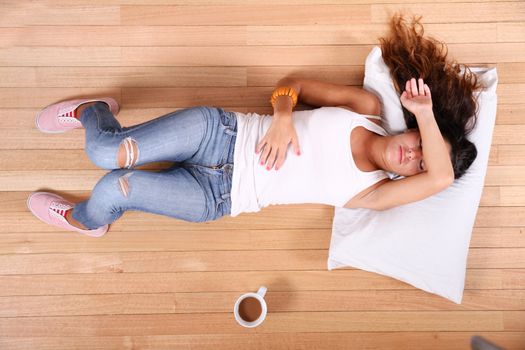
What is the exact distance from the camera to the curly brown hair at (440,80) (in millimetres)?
1741

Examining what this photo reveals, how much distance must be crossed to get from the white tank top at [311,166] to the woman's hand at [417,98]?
0.16m

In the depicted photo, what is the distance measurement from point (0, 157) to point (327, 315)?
69.2 inches

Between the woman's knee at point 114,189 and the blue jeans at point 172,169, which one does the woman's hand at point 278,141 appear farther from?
the woman's knee at point 114,189

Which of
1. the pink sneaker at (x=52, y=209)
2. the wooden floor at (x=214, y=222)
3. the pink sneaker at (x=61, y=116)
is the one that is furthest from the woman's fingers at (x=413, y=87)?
the pink sneaker at (x=52, y=209)

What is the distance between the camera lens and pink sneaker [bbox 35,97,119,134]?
1.91m

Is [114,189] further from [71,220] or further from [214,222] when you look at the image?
[214,222]

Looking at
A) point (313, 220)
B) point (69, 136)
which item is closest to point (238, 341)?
point (313, 220)

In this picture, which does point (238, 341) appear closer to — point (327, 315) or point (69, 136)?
point (327, 315)

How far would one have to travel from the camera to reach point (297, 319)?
202 centimetres

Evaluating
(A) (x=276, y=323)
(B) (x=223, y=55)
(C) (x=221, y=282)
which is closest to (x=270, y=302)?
(A) (x=276, y=323)

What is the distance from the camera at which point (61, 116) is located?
191 centimetres

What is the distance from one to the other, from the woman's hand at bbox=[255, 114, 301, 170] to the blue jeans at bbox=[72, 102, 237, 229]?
0.16 metres

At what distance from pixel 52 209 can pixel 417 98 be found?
1.68 meters

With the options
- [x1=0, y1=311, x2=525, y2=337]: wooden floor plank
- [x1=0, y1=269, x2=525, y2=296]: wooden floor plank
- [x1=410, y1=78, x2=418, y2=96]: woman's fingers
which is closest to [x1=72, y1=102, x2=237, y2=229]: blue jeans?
[x1=0, y1=269, x2=525, y2=296]: wooden floor plank
